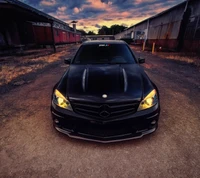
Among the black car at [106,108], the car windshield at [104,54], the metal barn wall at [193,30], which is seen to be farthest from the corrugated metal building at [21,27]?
the metal barn wall at [193,30]

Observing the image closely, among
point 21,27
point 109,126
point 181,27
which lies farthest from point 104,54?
point 21,27

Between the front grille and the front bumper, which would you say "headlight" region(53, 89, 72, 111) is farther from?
the front grille

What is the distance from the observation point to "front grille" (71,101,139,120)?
1778 mm

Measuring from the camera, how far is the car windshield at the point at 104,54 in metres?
3.04

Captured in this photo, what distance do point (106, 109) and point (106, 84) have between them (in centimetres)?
47

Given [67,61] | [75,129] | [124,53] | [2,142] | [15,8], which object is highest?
[15,8]

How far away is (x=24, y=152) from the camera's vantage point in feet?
6.34

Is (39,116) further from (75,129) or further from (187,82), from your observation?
(187,82)

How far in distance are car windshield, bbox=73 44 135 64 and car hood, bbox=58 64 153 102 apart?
0.46 meters

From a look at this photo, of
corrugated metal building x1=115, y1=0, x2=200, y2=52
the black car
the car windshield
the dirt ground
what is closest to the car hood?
the black car

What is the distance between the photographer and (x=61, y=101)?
1943 mm

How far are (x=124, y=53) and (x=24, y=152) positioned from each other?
9.77ft

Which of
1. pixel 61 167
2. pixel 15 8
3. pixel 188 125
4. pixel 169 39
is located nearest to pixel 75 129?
pixel 61 167

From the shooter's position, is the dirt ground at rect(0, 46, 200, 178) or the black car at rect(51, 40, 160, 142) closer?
the dirt ground at rect(0, 46, 200, 178)
